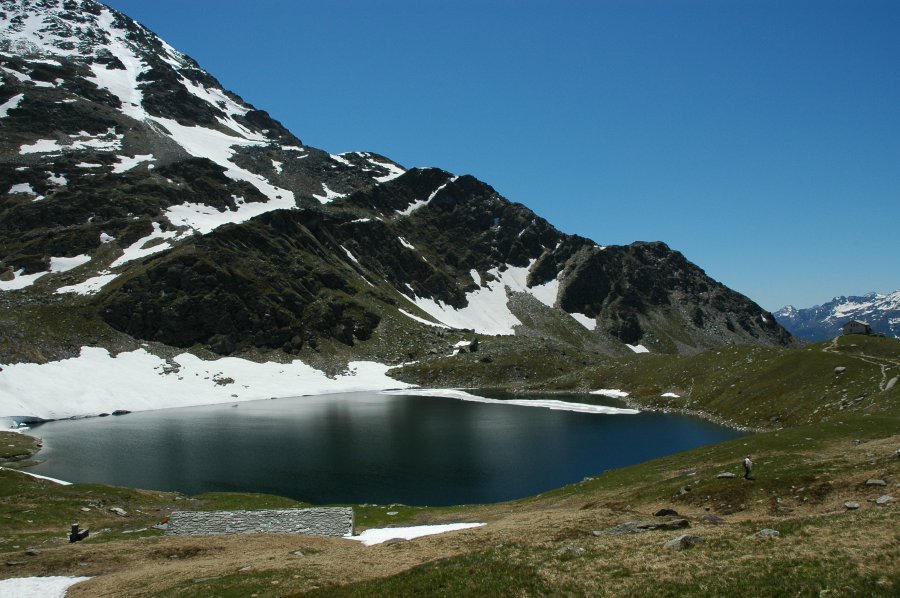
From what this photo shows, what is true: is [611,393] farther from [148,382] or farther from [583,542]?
[583,542]

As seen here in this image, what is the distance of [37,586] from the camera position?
2492cm

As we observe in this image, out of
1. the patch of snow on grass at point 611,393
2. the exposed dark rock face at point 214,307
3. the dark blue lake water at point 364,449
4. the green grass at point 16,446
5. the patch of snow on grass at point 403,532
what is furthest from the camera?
the exposed dark rock face at point 214,307

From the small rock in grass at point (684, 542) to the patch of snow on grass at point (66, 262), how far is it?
8164 inches

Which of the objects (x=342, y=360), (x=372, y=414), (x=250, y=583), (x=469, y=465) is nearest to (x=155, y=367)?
(x=342, y=360)

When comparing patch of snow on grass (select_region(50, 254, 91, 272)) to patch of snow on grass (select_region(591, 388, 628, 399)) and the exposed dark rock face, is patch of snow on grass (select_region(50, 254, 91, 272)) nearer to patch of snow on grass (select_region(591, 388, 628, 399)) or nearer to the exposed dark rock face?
the exposed dark rock face

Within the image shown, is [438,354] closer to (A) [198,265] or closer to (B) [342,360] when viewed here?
(B) [342,360]

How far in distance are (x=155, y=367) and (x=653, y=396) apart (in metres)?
129

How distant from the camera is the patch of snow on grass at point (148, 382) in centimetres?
11519

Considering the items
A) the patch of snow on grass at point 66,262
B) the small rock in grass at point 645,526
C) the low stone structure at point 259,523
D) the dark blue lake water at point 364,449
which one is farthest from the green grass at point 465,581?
the patch of snow on grass at point 66,262

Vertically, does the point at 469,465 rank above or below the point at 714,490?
below

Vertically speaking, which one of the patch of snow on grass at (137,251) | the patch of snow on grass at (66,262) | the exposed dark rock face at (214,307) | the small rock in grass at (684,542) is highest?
the patch of snow on grass at (137,251)

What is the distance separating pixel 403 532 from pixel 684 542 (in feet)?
70.5

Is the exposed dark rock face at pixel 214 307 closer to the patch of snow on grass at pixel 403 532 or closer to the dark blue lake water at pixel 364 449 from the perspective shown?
the dark blue lake water at pixel 364 449

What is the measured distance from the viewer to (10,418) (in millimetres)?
103562
